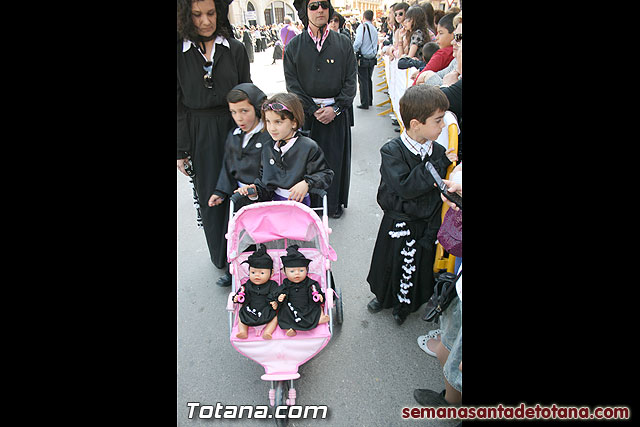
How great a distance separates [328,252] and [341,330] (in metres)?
0.76

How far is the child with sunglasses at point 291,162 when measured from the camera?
239 cm

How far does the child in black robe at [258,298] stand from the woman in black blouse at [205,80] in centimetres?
101

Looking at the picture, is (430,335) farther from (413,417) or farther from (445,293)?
(445,293)

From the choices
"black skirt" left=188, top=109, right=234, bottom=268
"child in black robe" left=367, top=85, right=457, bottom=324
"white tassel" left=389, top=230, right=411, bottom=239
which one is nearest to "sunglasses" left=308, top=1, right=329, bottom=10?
"black skirt" left=188, top=109, right=234, bottom=268

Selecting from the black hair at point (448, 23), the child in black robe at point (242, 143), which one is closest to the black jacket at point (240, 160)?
the child in black robe at point (242, 143)

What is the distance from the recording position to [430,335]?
2.59 metres

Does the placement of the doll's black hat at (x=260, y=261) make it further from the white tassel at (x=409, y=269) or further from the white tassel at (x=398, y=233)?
the white tassel at (x=409, y=269)

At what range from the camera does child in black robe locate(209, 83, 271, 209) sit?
8.09ft

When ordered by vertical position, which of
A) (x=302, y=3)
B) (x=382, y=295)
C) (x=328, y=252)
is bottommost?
(x=382, y=295)

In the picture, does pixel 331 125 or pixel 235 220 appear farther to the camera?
pixel 331 125

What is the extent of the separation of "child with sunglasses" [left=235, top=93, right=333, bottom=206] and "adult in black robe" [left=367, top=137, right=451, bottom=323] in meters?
0.45
